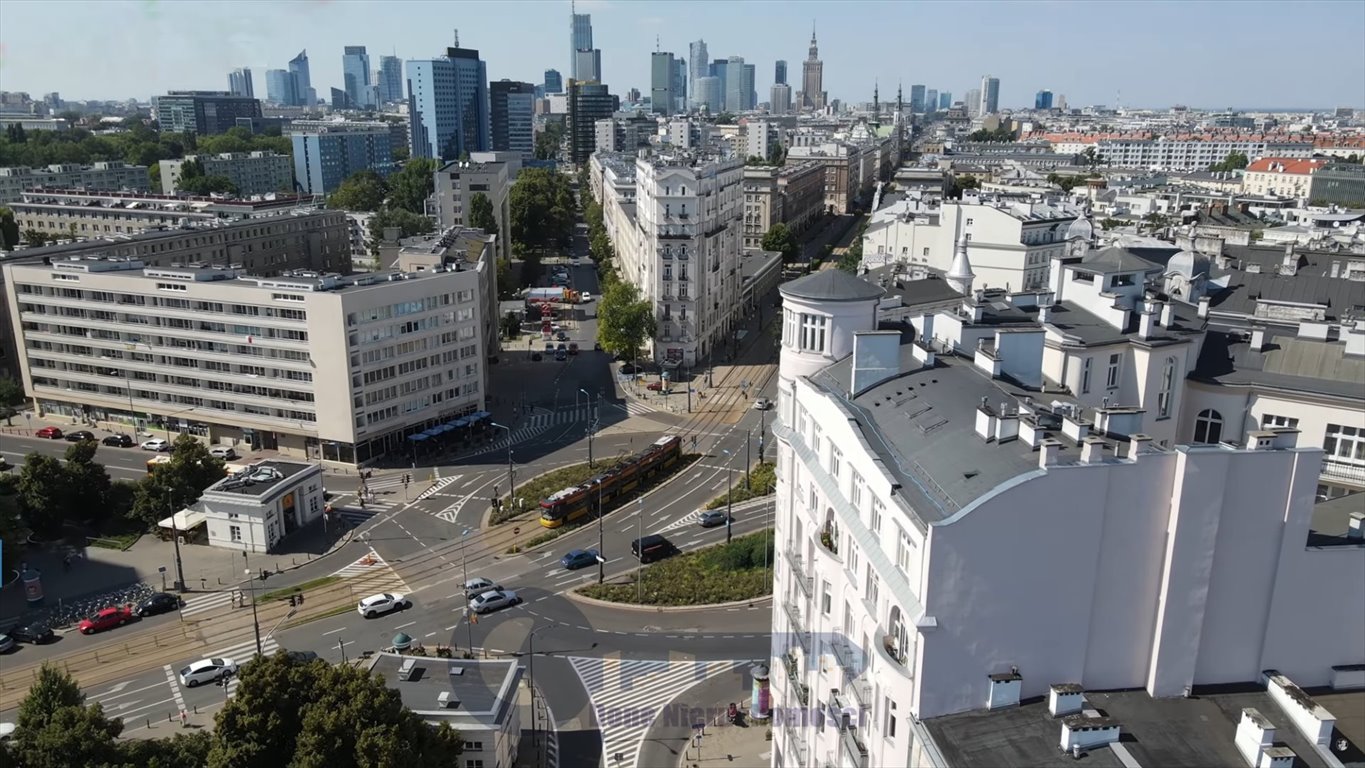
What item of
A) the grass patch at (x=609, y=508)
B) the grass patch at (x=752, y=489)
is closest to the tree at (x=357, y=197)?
the grass patch at (x=609, y=508)

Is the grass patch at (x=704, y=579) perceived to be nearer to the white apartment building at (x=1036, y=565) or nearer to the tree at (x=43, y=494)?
the white apartment building at (x=1036, y=565)

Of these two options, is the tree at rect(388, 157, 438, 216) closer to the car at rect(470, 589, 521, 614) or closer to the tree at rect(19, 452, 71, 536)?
the tree at rect(19, 452, 71, 536)

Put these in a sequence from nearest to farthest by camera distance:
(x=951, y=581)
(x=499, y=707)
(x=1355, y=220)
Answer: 1. (x=951, y=581)
2. (x=499, y=707)
3. (x=1355, y=220)

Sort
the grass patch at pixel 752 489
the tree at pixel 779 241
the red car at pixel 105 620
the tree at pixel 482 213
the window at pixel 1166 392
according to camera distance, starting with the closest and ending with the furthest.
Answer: the window at pixel 1166 392 → the red car at pixel 105 620 → the grass patch at pixel 752 489 → the tree at pixel 482 213 → the tree at pixel 779 241

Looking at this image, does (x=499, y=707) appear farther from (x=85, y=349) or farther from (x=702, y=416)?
(x=85, y=349)

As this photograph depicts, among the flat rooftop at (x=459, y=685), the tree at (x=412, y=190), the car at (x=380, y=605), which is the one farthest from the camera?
the tree at (x=412, y=190)

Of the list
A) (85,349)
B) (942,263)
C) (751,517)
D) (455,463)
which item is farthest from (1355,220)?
(85,349)
